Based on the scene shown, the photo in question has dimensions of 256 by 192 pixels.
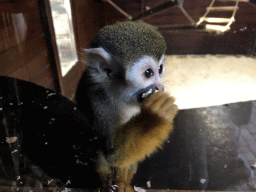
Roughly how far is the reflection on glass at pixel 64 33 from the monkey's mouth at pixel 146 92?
549 millimetres

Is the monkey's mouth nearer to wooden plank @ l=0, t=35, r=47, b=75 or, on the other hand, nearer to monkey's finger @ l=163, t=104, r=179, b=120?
monkey's finger @ l=163, t=104, r=179, b=120

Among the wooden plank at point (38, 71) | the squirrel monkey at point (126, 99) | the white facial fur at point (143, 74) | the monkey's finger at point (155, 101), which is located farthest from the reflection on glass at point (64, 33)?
the monkey's finger at point (155, 101)

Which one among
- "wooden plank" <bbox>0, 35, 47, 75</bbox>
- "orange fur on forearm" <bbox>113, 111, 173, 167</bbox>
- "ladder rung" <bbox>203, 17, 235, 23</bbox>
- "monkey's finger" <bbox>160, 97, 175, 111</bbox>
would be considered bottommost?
"orange fur on forearm" <bbox>113, 111, 173, 167</bbox>

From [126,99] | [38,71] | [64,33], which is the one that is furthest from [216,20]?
[38,71]

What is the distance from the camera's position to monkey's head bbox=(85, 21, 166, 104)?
3.56ft

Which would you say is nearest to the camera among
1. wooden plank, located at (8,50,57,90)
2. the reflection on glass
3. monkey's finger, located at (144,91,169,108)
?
monkey's finger, located at (144,91,169,108)

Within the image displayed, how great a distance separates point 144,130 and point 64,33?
82 cm

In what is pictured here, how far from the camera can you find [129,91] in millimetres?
1146

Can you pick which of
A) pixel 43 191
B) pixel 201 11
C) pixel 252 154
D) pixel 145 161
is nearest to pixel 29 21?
pixel 43 191

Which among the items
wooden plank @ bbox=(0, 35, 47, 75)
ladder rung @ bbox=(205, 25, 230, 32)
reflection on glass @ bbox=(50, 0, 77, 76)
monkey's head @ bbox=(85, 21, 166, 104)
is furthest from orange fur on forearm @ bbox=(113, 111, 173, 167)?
ladder rung @ bbox=(205, 25, 230, 32)

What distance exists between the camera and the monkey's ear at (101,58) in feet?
3.57

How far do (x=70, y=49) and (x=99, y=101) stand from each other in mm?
471

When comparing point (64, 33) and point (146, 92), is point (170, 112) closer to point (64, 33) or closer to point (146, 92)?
point (146, 92)

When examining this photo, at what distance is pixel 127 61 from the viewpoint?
3.58ft
